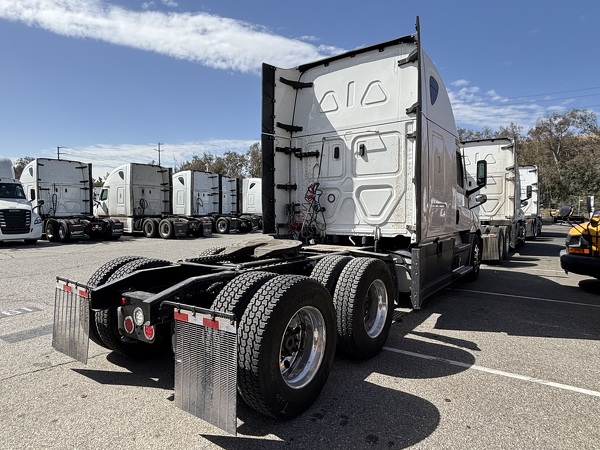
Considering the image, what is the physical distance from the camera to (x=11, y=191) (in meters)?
16.5

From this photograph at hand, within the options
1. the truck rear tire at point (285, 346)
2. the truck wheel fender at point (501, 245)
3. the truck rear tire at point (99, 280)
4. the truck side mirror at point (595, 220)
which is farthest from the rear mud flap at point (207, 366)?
the truck wheel fender at point (501, 245)

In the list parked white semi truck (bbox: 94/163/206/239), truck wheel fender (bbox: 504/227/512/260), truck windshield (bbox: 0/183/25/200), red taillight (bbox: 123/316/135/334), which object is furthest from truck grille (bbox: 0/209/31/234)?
truck wheel fender (bbox: 504/227/512/260)

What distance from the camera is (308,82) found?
6.31 m

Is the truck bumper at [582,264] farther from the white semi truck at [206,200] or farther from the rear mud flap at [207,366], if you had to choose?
the white semi truck at [206,200]

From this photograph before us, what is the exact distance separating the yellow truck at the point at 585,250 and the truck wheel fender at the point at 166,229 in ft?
55.6

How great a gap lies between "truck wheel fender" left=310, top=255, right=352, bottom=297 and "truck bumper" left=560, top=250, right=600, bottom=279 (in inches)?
207

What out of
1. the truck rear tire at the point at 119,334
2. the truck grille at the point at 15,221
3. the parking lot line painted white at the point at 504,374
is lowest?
the parking lot line painted white at the point at 504,374

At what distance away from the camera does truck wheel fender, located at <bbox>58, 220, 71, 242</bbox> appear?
683 inches

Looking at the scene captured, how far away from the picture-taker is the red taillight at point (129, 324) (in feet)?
10.1

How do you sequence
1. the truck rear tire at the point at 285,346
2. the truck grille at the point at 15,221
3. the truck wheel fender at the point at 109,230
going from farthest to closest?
the truck wheel fender at the point at 109,230, the truck grille at the point at 15,221, the truck rear tire at the point at 285,346

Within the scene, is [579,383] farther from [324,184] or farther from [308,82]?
[308,82]

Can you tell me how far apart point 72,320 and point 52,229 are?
1731 centimetres

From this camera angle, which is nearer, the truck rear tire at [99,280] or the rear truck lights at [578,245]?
the truck rear tire at [99,280]

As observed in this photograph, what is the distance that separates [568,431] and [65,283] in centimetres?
424
